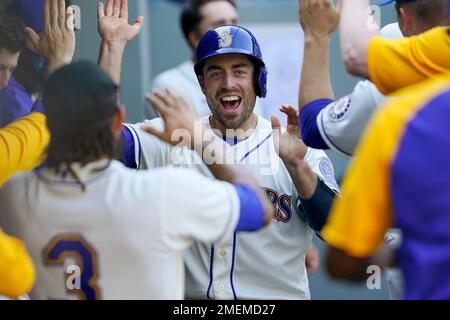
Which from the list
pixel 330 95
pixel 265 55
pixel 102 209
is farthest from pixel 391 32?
pixel 265 55

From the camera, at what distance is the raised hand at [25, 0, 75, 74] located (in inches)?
115

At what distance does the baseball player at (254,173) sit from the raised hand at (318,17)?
1.23 ft

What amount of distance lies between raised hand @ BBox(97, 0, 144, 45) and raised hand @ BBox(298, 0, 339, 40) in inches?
30.1

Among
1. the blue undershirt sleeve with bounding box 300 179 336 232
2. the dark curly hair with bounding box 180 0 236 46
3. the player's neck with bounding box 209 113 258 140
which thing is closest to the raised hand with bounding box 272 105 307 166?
the blue undershirt sleeve with bounding box 300 179 336 232

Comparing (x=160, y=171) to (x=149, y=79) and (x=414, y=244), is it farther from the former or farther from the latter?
(x=149, y=79)

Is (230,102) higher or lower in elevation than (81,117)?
lower

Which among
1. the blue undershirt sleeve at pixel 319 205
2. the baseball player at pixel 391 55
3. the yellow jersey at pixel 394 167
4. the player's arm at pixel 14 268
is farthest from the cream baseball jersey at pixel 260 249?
the yellow jersey at pixel 394 167

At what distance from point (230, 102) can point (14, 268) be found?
144 centimetres

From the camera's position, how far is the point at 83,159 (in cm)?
229

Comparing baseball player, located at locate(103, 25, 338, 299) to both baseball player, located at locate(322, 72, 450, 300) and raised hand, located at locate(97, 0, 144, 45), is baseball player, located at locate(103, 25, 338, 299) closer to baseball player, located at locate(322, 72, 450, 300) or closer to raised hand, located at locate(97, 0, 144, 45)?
raised hand, located at locate(97, 0, 144, 45)

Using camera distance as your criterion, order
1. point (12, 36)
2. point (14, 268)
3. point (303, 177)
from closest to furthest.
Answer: point (14, 268)
point (303, 177)
point (12, 36)

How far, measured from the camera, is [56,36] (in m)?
2.94

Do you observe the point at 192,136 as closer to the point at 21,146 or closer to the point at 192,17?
the point at 21,146
